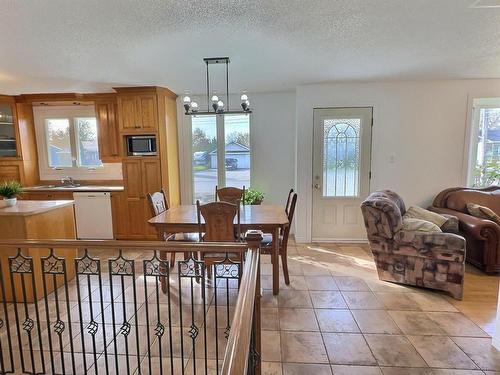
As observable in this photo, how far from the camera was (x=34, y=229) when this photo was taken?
2.83 m

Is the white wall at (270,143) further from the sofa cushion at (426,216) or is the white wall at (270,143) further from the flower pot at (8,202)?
the flower pot at (8,202)

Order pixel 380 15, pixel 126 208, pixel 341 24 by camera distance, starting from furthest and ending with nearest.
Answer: pixel 126 208
pixel 341 24
pixel 380 15

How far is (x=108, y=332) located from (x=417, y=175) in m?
4.47

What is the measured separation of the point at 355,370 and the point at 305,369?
34cm

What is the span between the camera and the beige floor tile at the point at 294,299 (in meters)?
2.70

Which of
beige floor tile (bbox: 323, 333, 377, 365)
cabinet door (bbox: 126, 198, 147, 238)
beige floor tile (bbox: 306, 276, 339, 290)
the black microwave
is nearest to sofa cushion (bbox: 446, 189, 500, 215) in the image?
beige floor tile (bbox: 306, 276, 339, 290)

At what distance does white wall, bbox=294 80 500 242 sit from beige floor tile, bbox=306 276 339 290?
1634 mm

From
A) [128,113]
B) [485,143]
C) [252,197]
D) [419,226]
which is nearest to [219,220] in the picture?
[252,197]

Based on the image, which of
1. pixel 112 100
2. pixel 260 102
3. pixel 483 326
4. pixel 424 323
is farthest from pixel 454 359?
pixel 112 100

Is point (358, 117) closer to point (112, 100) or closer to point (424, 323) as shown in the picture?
point (424, 323)

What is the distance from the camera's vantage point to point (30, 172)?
498 centimetres

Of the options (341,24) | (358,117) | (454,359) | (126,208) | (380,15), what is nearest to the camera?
(454,359)

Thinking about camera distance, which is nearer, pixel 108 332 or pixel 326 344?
pixel 326 344

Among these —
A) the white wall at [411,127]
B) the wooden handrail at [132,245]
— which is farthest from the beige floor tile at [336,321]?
the white wall at [411,127]
